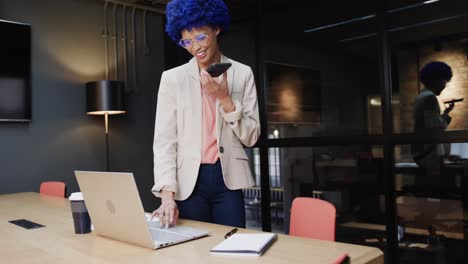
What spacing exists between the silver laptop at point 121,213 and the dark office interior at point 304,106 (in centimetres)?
195

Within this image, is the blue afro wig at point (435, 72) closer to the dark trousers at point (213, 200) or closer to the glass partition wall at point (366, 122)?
the glass partition wall at point (366, 122)

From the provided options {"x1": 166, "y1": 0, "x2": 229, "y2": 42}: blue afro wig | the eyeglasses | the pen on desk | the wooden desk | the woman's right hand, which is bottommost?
the wooden desk

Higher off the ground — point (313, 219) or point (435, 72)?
point (435, 72)

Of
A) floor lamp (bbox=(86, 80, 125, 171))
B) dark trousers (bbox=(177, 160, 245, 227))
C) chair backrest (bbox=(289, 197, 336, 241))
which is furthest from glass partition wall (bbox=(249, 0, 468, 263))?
dark trousers (bbox=(177, 160, 245, 227))

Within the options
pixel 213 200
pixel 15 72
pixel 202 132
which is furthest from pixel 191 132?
pixel 15 72

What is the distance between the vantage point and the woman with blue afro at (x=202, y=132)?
1514mm

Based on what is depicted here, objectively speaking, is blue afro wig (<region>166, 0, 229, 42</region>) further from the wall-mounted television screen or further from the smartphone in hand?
the wall-mounted television screen

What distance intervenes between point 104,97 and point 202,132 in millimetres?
2109

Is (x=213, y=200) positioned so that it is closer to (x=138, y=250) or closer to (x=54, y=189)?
(x=138, y=250)

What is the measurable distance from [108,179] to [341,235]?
2.47 meters

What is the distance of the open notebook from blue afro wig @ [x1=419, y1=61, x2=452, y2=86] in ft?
6.46

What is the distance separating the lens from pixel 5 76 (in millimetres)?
3232

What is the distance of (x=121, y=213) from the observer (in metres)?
1.15

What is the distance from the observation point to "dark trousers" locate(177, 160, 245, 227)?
5.10 feet
